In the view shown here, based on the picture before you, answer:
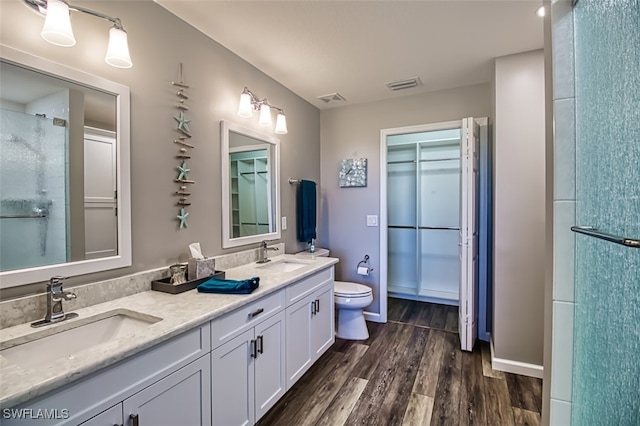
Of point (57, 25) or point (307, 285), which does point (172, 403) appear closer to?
point (307, 285)

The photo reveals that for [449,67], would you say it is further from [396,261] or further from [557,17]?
[396,261]

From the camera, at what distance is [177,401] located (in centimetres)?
116

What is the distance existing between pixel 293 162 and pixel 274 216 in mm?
653

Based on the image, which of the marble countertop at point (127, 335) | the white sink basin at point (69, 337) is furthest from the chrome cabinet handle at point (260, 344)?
the white sink basin at point (69, 337)

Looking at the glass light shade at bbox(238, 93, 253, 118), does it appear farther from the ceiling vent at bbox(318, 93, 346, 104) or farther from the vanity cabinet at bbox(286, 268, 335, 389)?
the vanity cabinet at bbox(286, 268, 335, 389)

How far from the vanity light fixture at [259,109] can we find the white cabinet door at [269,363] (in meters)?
1.49

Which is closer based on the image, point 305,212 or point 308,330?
point 308,330

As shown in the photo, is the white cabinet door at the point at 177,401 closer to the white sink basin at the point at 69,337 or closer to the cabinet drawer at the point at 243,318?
the cabinet drawer at the point at 243,318

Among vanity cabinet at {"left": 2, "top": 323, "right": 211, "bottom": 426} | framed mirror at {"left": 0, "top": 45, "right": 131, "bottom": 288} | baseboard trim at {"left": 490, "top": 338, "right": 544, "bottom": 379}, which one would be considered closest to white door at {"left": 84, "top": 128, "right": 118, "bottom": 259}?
framed mirror at {"left": 0, "top": 45, "right": 131, "bottom": 288}

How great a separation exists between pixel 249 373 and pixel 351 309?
148 centimetres

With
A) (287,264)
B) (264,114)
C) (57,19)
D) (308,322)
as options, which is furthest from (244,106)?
(308,322)

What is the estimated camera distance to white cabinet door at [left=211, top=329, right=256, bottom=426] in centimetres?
135

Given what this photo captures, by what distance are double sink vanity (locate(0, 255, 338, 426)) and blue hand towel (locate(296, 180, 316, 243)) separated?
1037 mm

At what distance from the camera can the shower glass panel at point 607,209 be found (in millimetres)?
670
